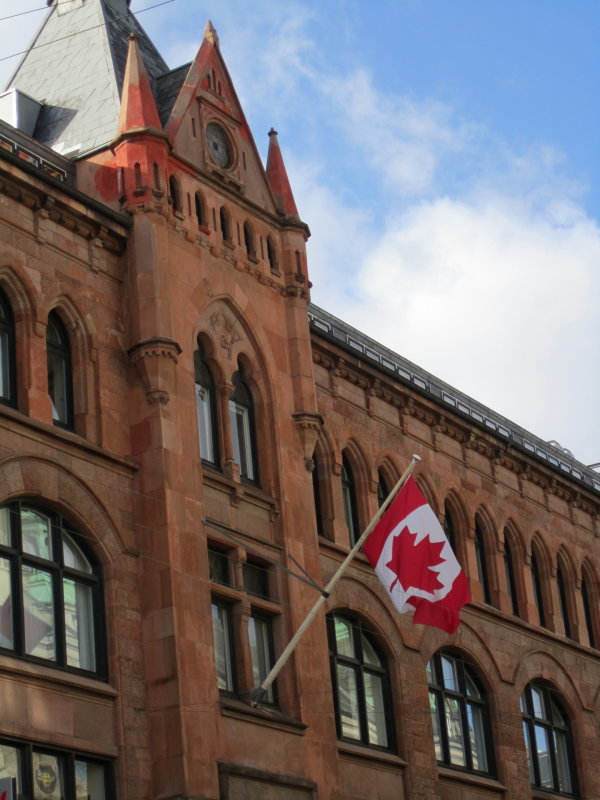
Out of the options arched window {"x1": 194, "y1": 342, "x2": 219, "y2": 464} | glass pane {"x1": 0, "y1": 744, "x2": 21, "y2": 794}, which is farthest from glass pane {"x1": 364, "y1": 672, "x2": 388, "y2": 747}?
glass pane {"x1": 0, "y1": 744, "x2": 21, "y2": 794}

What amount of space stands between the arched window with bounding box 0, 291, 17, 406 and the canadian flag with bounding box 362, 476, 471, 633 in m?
8.43

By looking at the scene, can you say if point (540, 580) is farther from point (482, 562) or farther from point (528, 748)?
point (528, 748)

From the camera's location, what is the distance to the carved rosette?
35.7 metres

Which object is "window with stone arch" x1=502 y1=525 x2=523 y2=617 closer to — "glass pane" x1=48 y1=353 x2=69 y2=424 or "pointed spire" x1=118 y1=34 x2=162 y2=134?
"pointed spire" x1=118 y1=34 x2=162 y2=134

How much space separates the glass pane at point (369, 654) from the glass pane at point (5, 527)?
471 inches

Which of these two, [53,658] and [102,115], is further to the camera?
[102,115]

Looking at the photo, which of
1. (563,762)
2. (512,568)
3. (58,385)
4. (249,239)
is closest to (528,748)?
(563,762)

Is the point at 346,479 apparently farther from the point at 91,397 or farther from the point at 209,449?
the point at 91,397

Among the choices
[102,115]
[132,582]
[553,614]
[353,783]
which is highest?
[102,115]

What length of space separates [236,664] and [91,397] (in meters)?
6.24

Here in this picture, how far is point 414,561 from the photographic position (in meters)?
36.5

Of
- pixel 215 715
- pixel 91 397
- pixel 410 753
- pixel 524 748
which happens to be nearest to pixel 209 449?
pixel 91 397

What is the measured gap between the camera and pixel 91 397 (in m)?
35.1

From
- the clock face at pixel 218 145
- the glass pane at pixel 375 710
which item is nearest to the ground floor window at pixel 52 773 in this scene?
the glass pane at pixel 375 710
